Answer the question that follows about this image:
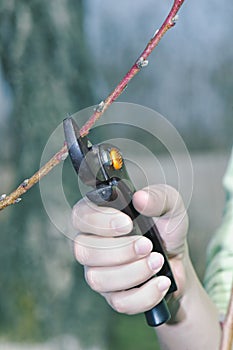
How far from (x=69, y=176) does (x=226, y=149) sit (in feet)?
2.16

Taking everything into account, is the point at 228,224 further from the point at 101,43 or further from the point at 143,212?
the point at 101,43

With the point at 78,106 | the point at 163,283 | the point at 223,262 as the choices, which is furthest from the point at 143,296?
the point at 78,106

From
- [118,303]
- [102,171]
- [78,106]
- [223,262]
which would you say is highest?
[102,171]

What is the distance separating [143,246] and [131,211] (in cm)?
2

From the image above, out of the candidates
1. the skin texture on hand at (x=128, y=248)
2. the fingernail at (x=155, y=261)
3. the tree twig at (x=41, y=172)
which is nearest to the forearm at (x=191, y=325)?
the skin texture on hand at (x=128, y=248)

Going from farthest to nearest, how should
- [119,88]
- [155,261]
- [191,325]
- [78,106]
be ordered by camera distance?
[78,106]
[191,325]
[155,261]
[119,88]

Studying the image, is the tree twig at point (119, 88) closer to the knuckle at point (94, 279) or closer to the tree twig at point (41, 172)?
the tree twig at point (41, 172)

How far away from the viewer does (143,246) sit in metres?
0.33

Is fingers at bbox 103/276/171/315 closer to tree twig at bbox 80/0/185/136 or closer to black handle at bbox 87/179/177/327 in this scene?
black handle at bbox 87/179/177/327

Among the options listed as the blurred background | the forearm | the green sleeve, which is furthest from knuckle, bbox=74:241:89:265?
the blurred background

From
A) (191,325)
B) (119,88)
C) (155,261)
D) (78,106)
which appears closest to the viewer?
(119,88)

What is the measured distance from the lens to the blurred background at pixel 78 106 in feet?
4.66

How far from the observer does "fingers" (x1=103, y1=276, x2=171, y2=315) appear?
1.14 ft

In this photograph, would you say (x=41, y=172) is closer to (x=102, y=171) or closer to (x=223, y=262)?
(x=102, y=171)
